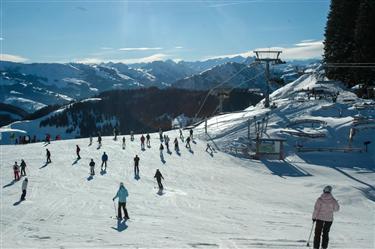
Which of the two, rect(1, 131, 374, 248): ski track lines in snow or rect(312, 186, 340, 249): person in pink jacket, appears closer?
rect(312, 186, 340, 249): person in pink jacket

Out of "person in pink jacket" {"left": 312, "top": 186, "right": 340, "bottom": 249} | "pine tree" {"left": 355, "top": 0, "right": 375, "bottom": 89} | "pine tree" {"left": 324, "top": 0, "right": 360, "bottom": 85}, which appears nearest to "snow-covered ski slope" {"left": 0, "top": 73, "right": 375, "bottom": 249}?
"person in pink jacket" {"left": 312, "top": 186, "right": 340, "bottom": 249}

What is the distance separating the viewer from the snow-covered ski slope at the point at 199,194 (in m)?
14.6

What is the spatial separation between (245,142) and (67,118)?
541 ft

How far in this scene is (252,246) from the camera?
43.1 feet

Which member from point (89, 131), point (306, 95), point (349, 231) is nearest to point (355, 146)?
point (306, 95)

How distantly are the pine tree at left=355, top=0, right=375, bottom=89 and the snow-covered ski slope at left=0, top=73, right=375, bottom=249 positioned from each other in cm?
603

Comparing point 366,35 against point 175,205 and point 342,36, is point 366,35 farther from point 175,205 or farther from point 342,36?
point 175,205

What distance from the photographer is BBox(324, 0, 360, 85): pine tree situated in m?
59.8

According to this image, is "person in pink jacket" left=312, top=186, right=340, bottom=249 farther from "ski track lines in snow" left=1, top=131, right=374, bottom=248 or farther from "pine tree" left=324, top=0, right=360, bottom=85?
"pine tree" left=324, top=0, right=360, bottom=85

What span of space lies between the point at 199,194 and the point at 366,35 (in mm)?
38448

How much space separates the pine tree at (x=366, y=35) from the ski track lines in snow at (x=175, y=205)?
69.4 ft

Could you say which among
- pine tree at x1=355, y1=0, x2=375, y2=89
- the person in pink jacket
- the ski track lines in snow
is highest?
pine tree at x1=355, y1=0, x2=375, y2=89

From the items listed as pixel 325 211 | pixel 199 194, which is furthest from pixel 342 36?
pixel 325 211

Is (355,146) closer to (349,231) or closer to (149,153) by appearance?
(149,153)
